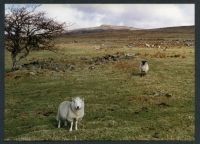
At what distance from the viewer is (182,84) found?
19.4 metres

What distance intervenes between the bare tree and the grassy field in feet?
0.87

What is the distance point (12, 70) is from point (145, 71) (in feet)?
13.8

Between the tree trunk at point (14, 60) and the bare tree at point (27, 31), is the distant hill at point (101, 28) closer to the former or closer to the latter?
the bare tree at point (27, 31)

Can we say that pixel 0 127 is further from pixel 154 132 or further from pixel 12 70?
pixel 154 132

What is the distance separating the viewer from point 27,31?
2005 cm

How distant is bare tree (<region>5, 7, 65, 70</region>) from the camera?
765 inches

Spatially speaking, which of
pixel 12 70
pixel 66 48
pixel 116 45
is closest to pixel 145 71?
pixel 116 45

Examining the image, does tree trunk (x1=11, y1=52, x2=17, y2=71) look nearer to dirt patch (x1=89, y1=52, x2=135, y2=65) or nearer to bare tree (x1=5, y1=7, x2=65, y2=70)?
bare tree (x1=5, y1=7, x2=65, y2=70)

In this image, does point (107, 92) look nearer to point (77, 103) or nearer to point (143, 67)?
point (143, 67)

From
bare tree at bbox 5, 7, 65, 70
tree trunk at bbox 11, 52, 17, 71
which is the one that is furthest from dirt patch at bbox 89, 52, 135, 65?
tree trunk at bbox 11, 52, 17, 71

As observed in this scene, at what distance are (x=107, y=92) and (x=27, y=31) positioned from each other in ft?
10.6

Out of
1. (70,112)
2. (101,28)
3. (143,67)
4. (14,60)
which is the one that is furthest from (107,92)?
(14,60)

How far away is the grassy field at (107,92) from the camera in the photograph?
1880cm

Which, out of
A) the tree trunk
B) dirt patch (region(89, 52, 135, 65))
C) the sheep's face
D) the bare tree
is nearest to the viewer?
the sheep's face
